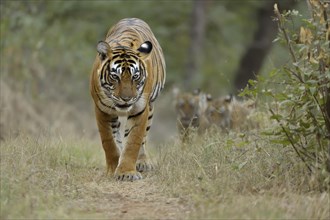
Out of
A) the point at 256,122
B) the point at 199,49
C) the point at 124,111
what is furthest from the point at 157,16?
the point at 124,111

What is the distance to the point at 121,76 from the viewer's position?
346 inches

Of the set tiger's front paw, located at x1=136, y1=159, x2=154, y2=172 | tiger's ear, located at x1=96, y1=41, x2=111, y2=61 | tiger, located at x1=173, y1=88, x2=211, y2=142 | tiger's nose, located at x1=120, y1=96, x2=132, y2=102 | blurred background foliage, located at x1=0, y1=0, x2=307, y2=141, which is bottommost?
tiger's front paw, located at x1=136, y1=159, x2=154, y2=172

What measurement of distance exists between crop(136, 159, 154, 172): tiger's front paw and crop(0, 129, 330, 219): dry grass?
0.41 m

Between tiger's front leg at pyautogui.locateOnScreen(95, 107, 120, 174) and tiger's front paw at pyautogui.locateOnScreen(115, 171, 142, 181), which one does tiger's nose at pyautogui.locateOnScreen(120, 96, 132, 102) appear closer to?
tiger's front leg at pyautogui.locateOnScreen(95, 107, 120, 174)

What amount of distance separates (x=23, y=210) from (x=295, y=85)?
104 inches

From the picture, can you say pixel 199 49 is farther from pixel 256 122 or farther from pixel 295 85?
pixel 295 85

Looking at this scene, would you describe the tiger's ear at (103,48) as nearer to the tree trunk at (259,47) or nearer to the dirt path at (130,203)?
the dirt path at (130,203)

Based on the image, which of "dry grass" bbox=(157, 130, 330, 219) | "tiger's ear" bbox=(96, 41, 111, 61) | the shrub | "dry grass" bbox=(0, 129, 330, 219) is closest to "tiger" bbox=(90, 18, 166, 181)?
"tiger's ear" bbox=(96, 41, 111, 61)

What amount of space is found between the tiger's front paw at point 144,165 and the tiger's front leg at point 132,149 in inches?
29.7

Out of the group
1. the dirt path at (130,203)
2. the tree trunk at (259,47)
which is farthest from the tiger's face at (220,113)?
the tree trunk at (259,47)

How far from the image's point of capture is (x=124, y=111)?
29.0 feet

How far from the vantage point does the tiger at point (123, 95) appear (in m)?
8.80

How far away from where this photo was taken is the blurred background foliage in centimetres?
1709

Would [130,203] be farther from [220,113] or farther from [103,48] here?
[220,113]
